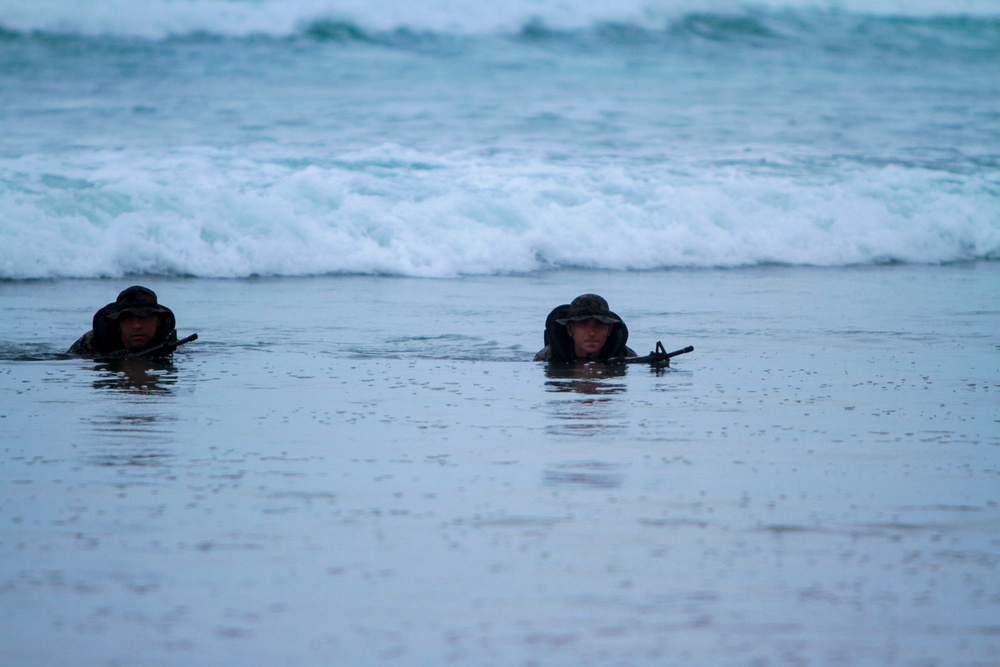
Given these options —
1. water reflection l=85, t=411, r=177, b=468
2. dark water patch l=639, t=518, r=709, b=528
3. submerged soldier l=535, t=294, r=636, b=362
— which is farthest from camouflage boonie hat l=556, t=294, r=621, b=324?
dark water patch l=639, t=518, r=709, b=528

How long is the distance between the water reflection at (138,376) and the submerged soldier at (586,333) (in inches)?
95.4

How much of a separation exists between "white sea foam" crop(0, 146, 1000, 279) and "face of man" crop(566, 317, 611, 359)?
7486 mm

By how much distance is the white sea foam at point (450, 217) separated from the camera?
16.1 metres

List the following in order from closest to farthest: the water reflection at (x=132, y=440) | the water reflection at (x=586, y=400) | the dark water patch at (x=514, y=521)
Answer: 1. the dark water patch at (x=514, y=521)
2. the water reflection at (x=132, y=440)
3. the water reflection at (x=586, y=400)

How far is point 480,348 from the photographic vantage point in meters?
9.52

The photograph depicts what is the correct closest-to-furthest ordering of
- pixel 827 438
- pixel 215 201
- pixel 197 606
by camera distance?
pixel 197 606, pixel 827 438, pixel 215 201

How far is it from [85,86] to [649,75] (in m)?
11.4

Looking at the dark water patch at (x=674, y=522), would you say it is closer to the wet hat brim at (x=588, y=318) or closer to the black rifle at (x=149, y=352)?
the wet hat brim at (x=588, y=318)

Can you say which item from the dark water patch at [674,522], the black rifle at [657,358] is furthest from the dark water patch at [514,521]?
the black rifle at [657,358]

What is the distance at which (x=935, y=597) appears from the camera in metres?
3.58

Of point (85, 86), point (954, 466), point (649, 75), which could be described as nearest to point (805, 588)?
point (954, 466)

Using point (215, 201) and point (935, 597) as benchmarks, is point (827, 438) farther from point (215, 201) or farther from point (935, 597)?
point (215, 201)

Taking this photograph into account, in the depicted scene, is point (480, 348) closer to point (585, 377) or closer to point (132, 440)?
point (585, 377)

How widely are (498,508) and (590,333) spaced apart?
14.1 feet
